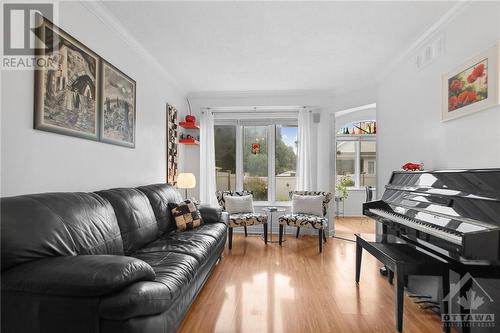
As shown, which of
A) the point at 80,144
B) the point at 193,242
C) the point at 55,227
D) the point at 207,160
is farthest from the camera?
the point at 207,160

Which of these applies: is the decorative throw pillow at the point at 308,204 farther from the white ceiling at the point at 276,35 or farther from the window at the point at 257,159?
the white ceiling at the point at 276,35

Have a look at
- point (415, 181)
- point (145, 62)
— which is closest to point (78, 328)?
point (415, 181)

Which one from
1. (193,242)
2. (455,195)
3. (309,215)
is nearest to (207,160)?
(309,215)

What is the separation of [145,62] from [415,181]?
338 centimetres

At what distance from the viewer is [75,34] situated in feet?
6.91

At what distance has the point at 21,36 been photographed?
1.67m

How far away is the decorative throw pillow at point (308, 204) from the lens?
14.1ft

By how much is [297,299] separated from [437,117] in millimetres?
2308

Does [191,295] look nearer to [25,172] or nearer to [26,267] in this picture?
[26,267]

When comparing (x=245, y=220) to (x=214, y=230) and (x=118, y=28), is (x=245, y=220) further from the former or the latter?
(x=118, y=28)

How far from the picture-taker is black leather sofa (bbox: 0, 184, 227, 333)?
1211 millimetres

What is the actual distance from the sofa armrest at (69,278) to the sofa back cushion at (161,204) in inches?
59.2

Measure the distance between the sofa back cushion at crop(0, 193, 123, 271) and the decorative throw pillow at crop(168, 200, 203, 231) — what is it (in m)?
0.99

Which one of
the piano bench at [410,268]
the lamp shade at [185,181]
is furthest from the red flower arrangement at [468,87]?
the lamp shade at [185,181]
